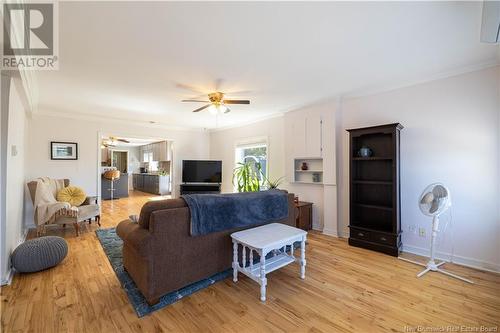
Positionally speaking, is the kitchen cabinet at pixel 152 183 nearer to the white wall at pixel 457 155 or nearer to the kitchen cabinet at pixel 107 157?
the kitchen cabinet at pixel 107 157

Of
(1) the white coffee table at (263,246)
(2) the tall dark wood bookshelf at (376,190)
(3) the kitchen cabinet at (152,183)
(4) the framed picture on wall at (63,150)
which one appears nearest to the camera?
(1) the white coffee table at (263,246)

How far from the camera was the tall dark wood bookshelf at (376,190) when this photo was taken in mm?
3055

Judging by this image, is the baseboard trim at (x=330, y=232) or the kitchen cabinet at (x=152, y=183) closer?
the baseboard trim at (x=330, y=232)

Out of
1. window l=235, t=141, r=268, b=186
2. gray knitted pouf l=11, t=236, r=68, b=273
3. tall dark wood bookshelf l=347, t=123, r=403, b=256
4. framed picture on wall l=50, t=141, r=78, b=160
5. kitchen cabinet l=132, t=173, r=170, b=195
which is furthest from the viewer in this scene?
kitchen cabinet l=132, t=173, r=170, b=195

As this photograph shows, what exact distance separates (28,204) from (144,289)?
13.4 feet

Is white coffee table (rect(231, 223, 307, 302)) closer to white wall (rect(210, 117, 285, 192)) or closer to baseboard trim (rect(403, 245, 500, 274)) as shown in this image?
baseboard trim (rect(403, 245, 500, 274))

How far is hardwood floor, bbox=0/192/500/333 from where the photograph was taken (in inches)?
68.2

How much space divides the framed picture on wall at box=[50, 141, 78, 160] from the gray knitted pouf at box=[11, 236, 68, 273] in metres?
2.76

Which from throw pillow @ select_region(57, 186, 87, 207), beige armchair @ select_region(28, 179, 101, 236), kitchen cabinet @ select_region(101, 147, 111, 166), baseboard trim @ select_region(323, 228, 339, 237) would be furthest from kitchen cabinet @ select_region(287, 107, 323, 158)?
kitchen cabinet @ select_region(101, 147, 111, 166)

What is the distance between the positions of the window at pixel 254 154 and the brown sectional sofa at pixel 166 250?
3.14 metres

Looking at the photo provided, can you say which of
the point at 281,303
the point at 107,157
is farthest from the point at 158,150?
the point at 281,303

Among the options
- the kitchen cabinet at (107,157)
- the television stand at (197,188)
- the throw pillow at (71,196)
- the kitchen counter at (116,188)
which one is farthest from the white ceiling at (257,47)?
the kitchen cabinet at (107,157)

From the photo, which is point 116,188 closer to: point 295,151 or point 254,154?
point 254,154

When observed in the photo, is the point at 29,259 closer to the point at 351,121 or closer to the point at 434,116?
the point at 351,121
